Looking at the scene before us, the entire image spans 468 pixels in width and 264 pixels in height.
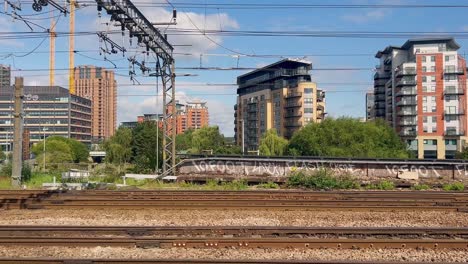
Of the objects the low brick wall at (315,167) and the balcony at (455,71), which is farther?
the balcony at (455,71)

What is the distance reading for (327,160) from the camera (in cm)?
2408

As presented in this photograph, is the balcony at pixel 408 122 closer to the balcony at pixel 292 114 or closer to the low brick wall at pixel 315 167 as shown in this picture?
the balcony at pixel 292 114

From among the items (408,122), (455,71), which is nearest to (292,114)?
(408,122)

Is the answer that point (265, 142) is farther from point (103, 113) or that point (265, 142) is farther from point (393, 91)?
point (103, 113)

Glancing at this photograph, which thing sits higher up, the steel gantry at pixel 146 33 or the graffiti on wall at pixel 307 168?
the steel gantry at pixel 146 33

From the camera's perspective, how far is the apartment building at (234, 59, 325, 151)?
103 meters

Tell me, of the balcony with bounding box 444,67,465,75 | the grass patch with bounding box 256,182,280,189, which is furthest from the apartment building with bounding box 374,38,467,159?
the grass patch with bounding box 256,182,280,189

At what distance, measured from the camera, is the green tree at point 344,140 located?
50.2 m

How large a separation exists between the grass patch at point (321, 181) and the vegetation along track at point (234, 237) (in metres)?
10.0

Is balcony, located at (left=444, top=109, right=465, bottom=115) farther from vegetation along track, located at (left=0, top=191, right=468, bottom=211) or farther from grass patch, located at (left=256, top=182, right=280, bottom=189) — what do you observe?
vegetation along track, located at (left=0, top=191, right=468, bottom=211)

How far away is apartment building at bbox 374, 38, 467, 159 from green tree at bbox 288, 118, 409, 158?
109ft

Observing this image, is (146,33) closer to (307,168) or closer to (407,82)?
(307,168)

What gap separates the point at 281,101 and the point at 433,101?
1423 inches

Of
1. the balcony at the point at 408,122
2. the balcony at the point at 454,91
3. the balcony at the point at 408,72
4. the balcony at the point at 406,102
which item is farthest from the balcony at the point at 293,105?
the balcony at the point at 454,91
